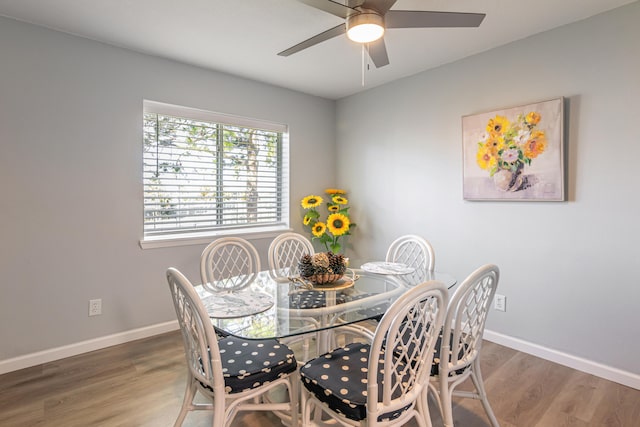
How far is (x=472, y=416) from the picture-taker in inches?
73.3

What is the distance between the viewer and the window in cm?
298

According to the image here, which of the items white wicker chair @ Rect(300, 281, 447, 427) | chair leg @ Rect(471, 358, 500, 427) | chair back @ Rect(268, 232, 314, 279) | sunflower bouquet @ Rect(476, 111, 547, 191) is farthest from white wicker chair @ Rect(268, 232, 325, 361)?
sunflower bouquet @ Rect(476, 111, 547, 191)

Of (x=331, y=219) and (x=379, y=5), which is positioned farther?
(x=331, y=219)

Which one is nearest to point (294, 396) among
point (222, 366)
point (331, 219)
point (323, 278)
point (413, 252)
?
point (222, 366)

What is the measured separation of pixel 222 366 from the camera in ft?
4.95

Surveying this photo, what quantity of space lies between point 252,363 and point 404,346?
69 cm

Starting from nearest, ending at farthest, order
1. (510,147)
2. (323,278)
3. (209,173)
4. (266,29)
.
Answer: (323,278), (266,29), (510,147), (209,173)

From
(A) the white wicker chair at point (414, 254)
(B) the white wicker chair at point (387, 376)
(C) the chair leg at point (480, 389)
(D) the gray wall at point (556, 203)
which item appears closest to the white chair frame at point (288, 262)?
(B) the white wicker chair at point (387, 376)

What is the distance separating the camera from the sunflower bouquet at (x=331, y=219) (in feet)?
11.4

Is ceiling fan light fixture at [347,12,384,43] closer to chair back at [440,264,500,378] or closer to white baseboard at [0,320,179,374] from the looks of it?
chair back at [440,264,500,378]

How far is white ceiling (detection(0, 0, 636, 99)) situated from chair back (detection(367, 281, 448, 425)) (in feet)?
5.90

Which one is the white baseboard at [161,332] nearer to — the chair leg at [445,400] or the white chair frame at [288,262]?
the white chair frame at [288,262]

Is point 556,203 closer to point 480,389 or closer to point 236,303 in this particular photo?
point 480,389

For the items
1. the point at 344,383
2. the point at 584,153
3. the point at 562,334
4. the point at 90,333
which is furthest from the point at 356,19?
the point at 90,333
